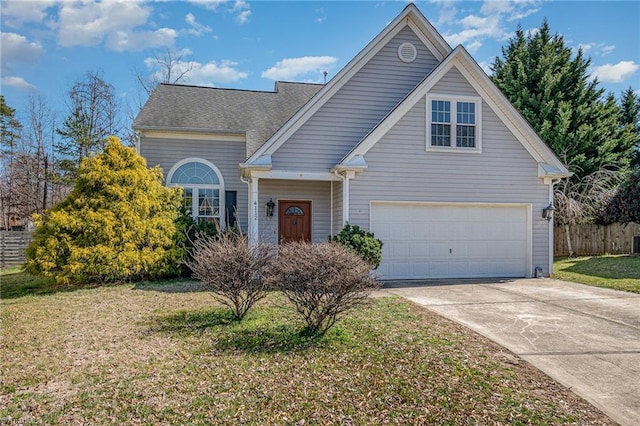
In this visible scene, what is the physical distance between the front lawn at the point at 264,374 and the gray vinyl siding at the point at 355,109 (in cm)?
583

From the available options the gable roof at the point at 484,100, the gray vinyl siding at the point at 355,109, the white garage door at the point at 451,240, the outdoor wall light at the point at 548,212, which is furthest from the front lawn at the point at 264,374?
the outdoor wall light at the point at 548,212

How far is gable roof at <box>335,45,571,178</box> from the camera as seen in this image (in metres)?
11.3

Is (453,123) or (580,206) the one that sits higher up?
(453,123)

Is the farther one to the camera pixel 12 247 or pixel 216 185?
pixel 12 247

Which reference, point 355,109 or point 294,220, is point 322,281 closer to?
point 294,220

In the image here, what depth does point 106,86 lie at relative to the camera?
26531 millimetres

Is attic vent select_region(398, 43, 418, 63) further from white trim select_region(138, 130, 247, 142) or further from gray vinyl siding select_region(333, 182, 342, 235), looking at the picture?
white trim select_region(138, 130, 247, 142)

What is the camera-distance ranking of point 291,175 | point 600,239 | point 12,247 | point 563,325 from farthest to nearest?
point 600,239
point 12,247
point 291,175
point 563,325

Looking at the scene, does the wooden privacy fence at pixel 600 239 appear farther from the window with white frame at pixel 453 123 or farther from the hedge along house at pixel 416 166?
the window with white frame at pixel 453 123

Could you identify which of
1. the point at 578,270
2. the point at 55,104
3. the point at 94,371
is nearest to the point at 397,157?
the point at 578,270

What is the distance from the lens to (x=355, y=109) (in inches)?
495

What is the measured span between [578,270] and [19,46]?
21961 millimetres

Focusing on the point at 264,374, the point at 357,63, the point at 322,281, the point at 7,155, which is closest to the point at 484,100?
the point at 357,63

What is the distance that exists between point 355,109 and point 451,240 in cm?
494
